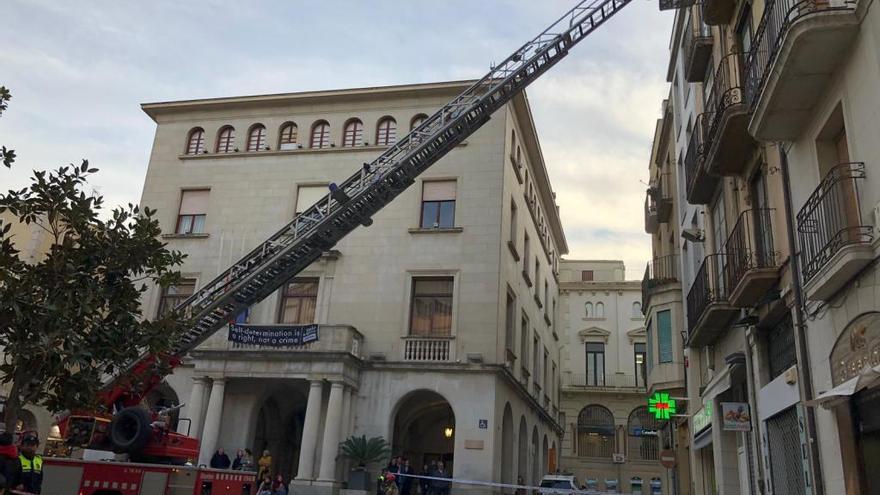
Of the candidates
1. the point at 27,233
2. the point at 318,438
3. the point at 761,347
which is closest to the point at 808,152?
the point at 761,347

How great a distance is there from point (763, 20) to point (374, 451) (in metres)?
18.0

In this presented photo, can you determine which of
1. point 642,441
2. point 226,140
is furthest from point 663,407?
point 642,441

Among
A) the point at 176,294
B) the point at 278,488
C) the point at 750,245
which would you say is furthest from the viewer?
the point at 176,294

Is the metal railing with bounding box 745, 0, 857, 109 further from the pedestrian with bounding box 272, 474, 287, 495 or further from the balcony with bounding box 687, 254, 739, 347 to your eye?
the pedestrian with bounding box 272, 474, 287, 495

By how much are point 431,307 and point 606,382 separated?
3227 centimetres

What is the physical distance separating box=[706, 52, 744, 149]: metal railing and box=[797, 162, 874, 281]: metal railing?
12.9 feet

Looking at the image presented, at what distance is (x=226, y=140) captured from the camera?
103 ft

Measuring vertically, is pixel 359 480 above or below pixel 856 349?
below

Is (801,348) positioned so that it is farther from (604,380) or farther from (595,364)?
(595,364)

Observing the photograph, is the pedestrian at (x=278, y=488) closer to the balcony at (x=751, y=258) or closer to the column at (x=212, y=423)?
the column at (x=212, y=423)

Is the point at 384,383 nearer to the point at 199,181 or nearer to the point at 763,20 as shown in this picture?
the point at 199,181

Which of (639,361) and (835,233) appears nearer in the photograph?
(835,233)

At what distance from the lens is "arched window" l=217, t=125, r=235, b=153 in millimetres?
31250

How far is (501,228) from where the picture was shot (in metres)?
27.2
